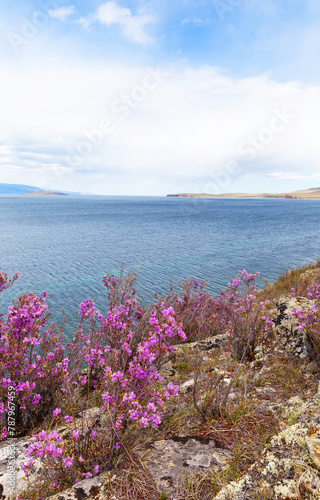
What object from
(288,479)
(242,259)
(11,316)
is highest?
(11,316)

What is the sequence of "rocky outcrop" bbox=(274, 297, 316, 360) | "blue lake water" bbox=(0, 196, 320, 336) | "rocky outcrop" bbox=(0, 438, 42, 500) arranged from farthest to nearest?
"blue lake water" bbox=(0, 196, 320, 336) < "rocky outcrop" bbox=(274, 297, 316, 360) < "rocky outcrop" bbox=(0, 438, 42, 500)

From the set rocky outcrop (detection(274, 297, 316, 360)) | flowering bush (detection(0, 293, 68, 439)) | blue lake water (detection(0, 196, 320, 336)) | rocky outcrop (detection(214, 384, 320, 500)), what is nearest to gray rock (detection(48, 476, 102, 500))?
rocky outcrop (detection(214, 384, 320, 500))

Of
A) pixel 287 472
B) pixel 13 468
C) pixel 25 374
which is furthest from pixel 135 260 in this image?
pixel 287 472

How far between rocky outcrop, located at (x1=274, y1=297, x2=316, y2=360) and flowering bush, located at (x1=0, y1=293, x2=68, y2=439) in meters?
4.28

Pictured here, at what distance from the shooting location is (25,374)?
4488 mm

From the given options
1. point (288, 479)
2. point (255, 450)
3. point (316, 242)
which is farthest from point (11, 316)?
point (316, 242)

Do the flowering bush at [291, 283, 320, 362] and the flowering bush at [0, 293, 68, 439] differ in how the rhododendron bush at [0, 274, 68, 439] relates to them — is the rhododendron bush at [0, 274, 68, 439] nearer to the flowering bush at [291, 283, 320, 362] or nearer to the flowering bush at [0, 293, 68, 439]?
the flowering bush at [0, 293, 68, 439]

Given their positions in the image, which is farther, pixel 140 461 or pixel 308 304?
pixel 308 304

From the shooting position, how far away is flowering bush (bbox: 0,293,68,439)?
4.32 meters

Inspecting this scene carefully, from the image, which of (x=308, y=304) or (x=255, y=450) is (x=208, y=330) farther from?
(x=255, y=450)

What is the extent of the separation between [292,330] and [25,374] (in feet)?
17.0

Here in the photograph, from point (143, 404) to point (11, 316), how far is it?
8.87 feet

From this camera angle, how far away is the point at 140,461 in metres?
2.73

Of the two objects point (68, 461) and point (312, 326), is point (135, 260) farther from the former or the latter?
point (68, 461)
